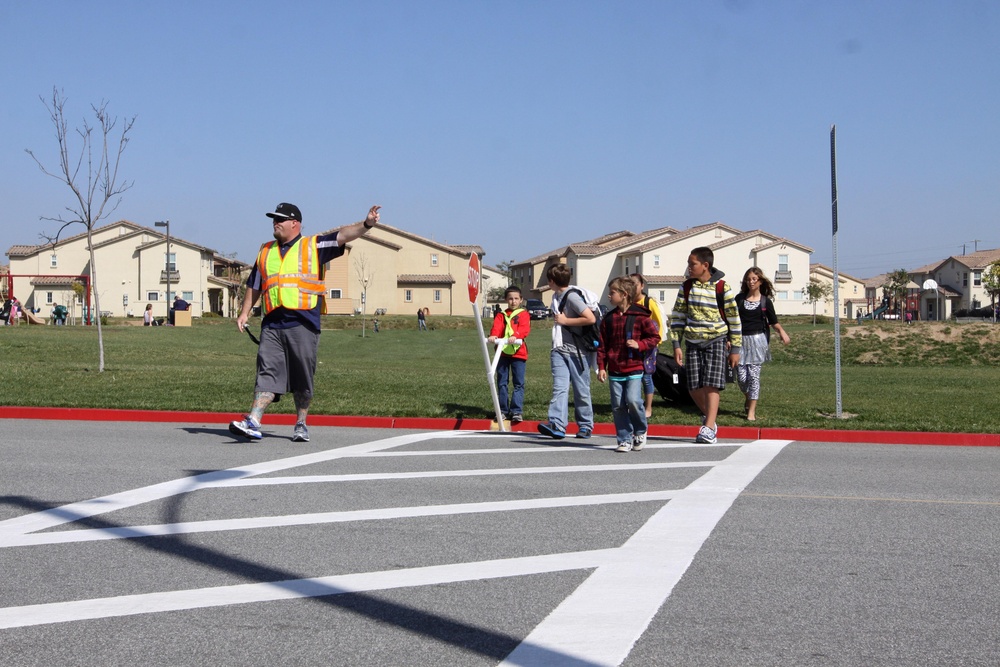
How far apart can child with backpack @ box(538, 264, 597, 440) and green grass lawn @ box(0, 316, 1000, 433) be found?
1558 mm

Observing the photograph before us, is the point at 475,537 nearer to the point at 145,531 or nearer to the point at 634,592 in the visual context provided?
the point at 634,592

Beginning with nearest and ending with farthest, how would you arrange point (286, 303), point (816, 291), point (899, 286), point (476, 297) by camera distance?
point (286, 303), point (476, 297), point (816, 291), point (899, 286)

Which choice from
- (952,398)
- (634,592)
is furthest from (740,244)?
(634,592)

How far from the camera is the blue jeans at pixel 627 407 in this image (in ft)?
33.4

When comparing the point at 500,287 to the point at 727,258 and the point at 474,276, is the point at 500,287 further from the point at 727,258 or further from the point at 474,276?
the point at 474,276

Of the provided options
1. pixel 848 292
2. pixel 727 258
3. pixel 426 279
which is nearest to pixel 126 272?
pixel 426 279

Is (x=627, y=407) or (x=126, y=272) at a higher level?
(x=126, y=272)

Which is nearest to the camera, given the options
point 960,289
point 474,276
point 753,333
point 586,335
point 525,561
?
point 525,561

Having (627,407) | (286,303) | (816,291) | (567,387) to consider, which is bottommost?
(627,407)

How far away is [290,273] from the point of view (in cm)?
1036

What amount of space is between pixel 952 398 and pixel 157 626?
571 inches

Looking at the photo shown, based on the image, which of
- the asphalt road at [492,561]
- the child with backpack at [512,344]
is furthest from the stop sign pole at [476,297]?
the asphalt road at [492,561]

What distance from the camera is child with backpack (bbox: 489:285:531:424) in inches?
496

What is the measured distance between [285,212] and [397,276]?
247ft
